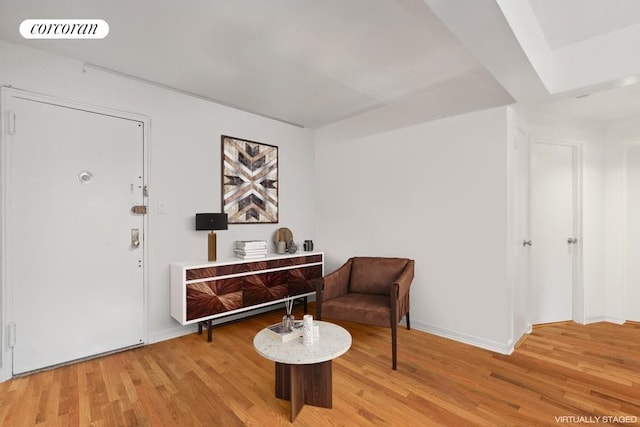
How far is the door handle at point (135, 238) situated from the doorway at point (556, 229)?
433cm

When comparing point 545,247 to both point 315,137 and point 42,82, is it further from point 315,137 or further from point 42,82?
point 42,82

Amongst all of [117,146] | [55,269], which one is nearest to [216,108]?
[117,146]

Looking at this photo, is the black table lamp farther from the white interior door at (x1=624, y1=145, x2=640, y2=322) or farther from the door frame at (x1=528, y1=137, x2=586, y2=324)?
the white interior door at (x1=624, y1=145, x2=640, y2=322)

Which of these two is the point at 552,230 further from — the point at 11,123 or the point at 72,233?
the point at 11,123

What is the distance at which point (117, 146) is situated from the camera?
2824mm

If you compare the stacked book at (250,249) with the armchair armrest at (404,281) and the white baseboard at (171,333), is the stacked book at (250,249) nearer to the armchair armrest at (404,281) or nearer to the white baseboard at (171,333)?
the white baseboard at (171,333)

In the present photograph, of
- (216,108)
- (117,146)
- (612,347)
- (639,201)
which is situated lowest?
(612,347)

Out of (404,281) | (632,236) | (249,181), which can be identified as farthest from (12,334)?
(632,236)

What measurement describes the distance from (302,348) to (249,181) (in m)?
2.40

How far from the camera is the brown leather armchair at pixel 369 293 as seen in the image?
262 cm

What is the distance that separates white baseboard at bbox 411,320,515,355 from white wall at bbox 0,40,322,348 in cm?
225

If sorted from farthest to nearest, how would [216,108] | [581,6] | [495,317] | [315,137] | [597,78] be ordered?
[315,137], [216,108], [495,317], [597,78], [581,6]

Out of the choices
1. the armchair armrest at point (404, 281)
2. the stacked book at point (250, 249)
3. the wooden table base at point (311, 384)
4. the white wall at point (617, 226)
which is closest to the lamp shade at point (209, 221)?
the stacked book at point (250, 249)

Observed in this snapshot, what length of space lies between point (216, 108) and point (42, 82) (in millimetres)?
1512
